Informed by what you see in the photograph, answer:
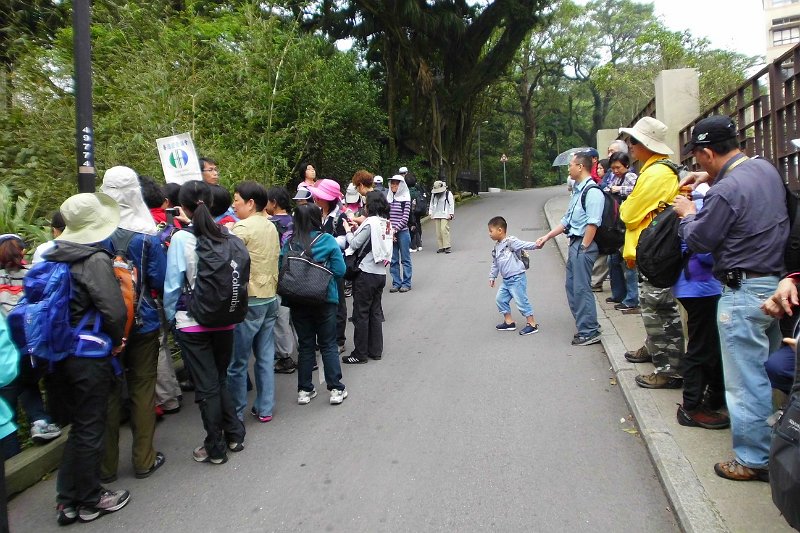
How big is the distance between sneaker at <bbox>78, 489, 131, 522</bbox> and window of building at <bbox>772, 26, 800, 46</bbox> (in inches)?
2515

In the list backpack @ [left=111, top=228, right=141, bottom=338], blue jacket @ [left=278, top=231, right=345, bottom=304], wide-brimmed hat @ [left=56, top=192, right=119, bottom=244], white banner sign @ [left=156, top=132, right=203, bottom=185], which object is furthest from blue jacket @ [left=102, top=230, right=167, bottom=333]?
white banner sign @ [left=156, top=132, right=203, bottom=185]

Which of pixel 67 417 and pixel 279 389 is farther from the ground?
pixel 67 417

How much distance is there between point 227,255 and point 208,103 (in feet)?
27.7

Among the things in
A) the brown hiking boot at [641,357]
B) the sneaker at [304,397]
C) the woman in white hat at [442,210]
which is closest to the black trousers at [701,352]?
the brown hiking boot at [641,357]

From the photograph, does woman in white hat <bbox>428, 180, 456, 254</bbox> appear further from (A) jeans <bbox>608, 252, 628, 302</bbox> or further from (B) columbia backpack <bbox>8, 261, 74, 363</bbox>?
(B) columbia backpack <bbox>8, 261, 74, 363</bbox>

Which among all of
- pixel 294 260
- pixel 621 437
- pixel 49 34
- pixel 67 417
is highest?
pixel 49 34

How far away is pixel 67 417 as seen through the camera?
3.83 metres

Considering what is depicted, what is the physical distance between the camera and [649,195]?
4902mm

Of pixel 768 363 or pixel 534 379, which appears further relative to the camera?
pixel 534 379

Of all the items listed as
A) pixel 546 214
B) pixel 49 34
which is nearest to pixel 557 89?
pixel 546 214

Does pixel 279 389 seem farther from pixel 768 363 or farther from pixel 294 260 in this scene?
pixel 768 363

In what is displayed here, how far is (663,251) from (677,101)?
8.56m

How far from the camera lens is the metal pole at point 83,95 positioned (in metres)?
5.26

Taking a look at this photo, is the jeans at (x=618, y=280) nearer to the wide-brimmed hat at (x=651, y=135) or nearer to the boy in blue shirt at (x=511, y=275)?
the boy in blue shirt at (x=511, y=275)
